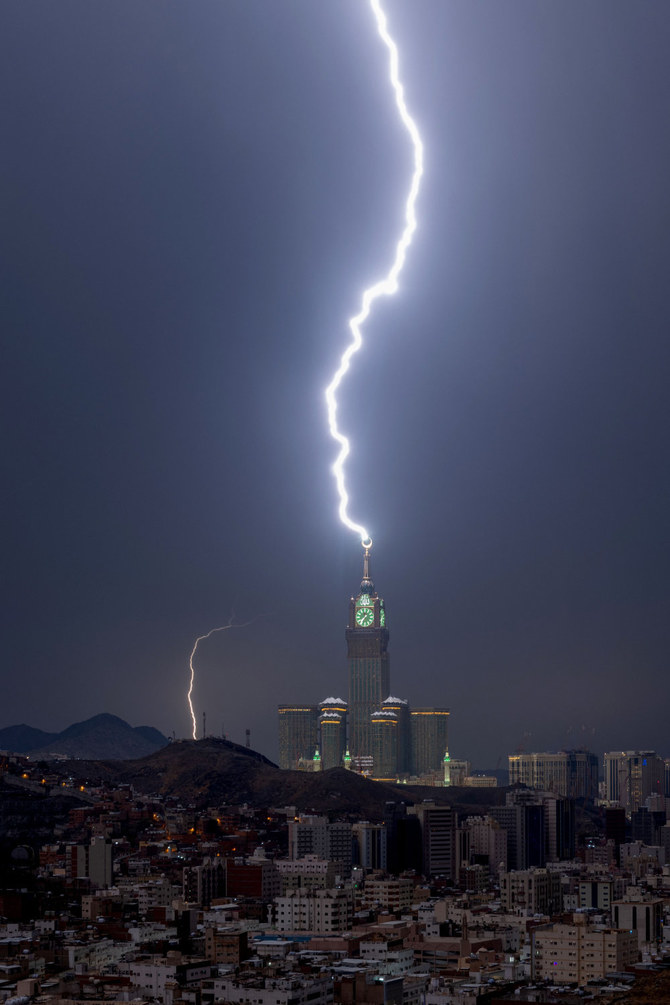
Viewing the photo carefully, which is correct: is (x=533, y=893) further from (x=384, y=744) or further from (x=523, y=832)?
(x=384, y=744)

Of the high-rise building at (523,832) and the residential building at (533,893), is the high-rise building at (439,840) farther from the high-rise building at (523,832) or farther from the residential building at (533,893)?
the residential building at (533,893)

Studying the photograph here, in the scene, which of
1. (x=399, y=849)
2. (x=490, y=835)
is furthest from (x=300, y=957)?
(x=490, y=835)

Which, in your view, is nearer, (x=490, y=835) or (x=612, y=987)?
(x=612, y=987)

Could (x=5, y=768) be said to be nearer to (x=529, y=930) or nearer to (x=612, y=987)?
(x=529, y=930)

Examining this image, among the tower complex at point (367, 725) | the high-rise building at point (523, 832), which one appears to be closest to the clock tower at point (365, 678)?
the tower complex at point (367, 725)

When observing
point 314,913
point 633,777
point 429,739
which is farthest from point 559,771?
point 314,913
